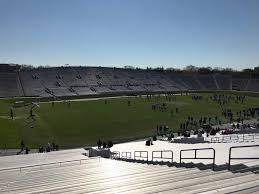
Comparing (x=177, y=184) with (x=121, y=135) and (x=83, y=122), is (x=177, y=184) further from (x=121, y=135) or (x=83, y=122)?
(x=83, y=122)

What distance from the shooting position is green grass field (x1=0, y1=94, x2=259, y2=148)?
1330 inches

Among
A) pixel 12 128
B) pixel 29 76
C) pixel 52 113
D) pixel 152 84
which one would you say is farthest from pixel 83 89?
pixel 12 128

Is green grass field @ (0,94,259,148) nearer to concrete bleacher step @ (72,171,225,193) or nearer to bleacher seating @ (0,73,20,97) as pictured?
bleacher seating @ (0,73,20,97)

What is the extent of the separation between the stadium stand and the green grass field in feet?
54.4

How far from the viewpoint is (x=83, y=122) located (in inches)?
1673

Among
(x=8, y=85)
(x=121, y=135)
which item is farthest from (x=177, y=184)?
(x=8, y=85)

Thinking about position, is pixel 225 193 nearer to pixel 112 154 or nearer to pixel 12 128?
pixel 112 154

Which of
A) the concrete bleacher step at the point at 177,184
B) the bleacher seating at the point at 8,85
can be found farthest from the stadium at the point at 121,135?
the bleacher seating at the point at 8,85

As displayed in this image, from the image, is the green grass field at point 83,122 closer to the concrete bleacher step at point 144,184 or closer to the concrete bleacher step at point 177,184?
the concrete bleacher step at point 144,184

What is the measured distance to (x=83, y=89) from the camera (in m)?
83.9

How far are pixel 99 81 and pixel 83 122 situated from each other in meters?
52.3

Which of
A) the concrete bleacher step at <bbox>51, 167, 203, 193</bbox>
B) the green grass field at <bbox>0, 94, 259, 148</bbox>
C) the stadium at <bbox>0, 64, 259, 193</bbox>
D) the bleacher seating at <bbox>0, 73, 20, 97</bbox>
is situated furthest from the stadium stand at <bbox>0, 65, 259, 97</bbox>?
the concrete bleacher step at <bbox>51, 167, 203, 193</bbox>

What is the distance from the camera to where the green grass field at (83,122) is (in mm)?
33781

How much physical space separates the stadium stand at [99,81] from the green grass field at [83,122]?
54.4 ft
